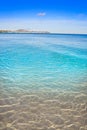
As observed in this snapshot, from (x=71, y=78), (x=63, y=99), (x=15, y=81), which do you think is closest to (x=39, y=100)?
(x=63, y=99)

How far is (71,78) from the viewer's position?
35.1 feet

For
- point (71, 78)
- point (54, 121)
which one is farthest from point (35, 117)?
point (71, 78)

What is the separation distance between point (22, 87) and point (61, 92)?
1.95 meters

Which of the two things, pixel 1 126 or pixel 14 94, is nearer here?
pixel 1 126

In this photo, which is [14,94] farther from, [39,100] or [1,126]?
[1,126]

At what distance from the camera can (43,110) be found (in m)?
6.17

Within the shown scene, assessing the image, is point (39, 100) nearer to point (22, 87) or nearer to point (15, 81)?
point (22, 87)

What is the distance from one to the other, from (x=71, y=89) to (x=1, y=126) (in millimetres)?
4363

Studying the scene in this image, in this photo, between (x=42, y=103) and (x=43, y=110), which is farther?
(x=42, y=103)

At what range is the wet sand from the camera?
5.27m

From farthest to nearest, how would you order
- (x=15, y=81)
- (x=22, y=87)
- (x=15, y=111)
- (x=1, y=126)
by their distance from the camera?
(x=15, y=81) → (x=22, y=87) → (x=15, y=111) → (x=1, y=126)

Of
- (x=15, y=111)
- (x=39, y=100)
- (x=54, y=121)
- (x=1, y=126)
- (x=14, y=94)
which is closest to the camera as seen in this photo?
(x=1, y=126)

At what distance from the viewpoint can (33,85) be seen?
29.2 feet

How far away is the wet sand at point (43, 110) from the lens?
5.27 m
